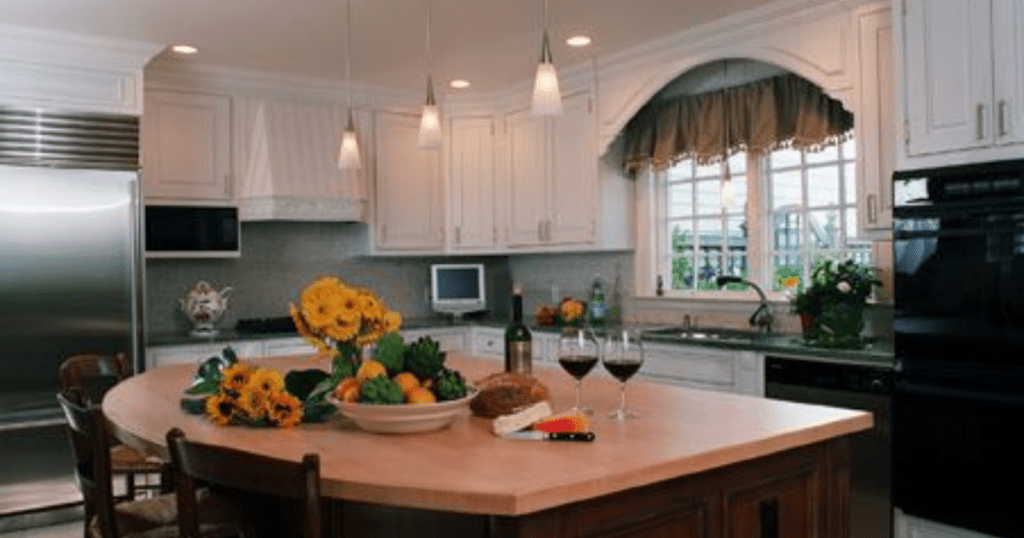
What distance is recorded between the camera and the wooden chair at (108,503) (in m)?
2.02

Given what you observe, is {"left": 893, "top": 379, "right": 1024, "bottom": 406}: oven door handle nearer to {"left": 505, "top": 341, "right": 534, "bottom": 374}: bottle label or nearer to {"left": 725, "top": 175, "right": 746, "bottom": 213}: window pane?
{"left": 505, "top": 341, "right": 534, "bottom": 374}: bottle label

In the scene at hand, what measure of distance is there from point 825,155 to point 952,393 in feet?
5.83

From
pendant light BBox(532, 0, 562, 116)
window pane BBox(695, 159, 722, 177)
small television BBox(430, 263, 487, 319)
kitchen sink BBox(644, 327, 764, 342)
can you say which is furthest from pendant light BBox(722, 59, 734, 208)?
pendant light BBox(532, 0, 562, 116)

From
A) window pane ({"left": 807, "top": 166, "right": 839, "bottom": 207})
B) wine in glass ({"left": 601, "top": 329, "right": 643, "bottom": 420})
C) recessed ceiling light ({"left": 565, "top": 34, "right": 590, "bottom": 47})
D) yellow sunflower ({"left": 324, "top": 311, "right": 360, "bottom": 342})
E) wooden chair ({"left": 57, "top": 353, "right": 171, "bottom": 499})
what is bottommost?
wooden chair ({"left": 57, "top": 353, "right": 171, "bottom": 499})

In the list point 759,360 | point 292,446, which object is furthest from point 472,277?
point 292,446

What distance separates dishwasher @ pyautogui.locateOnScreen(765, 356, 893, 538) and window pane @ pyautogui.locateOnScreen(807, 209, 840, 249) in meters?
1.12

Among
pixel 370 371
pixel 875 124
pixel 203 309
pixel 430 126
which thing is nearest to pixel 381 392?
pixel 370 371

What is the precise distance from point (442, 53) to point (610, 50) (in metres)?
0.96

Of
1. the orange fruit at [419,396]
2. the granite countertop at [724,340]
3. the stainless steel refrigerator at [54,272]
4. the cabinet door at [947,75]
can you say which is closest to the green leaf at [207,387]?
the orange fruit at [419,396]

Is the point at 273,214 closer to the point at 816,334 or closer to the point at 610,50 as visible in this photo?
the point at 610,50

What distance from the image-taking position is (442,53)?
15.7 feet

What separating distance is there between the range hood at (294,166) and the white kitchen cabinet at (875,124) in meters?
3.20

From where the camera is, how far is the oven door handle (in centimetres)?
281

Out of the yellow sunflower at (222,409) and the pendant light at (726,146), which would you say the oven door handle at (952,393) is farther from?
the yellow sunflower at (222,409)
